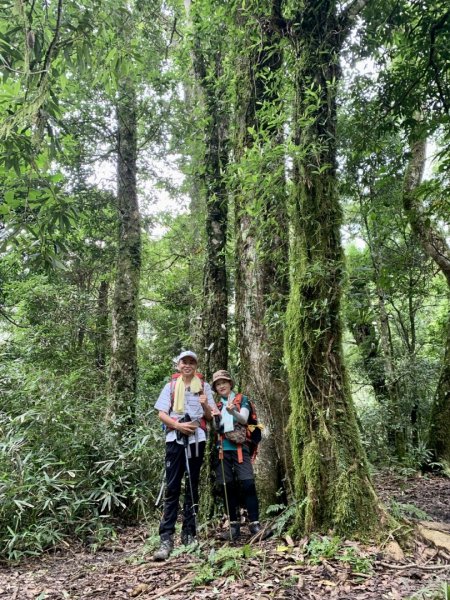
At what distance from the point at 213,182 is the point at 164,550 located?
4717 mm

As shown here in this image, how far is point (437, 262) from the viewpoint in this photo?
28.5ft

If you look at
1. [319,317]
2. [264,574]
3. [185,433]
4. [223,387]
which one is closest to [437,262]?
[319,317]

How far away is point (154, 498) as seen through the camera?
21.5 ft

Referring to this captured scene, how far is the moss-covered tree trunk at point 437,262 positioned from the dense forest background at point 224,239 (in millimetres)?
39

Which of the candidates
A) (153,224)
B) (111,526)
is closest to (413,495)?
(111,526)

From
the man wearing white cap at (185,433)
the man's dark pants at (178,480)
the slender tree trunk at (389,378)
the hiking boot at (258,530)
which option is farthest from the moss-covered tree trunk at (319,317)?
the slender tree trunk at (389,378)

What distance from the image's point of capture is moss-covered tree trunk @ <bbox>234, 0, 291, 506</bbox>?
512 centimetres

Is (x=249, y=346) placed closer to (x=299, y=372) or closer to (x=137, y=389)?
(x=299, y=372)

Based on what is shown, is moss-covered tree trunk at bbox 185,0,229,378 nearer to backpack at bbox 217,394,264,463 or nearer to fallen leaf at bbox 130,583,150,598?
backpack at bbox 217,394,264,463

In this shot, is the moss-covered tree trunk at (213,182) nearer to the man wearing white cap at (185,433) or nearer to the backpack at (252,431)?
the man wearing white cap at (185,433)

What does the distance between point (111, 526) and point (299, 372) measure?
366cm

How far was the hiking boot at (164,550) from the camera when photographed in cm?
433

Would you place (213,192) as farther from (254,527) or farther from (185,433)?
(254,527)

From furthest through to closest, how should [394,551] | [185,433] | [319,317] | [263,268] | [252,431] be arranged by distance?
[263,268]
[252,431]
[185,433]
[319,317]
[394,551]
